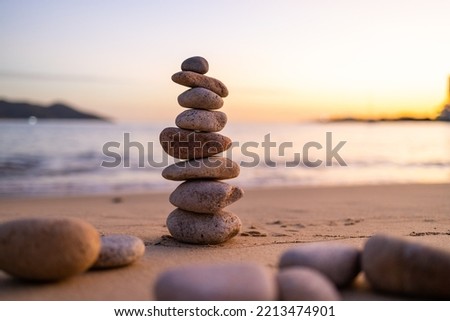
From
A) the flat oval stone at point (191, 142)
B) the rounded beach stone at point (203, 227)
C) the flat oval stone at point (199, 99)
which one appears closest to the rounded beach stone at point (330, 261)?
the rounded beach stone at point (203, 227)

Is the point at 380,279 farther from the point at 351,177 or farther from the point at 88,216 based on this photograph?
the point at 351,177

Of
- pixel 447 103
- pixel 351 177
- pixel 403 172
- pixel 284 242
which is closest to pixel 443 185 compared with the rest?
pixel 447 103

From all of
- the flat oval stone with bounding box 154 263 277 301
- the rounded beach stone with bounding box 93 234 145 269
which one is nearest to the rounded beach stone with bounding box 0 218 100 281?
the rounded beach stone with bounding box 93 234 145 269

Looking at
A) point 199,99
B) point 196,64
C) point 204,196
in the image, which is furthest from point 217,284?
point 196,64

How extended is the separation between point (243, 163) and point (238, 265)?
684 inches

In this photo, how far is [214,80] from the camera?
612cm

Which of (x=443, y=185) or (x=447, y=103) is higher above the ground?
(x=447, y=103)

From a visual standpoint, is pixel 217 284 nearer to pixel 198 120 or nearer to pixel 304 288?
pixel 304 288

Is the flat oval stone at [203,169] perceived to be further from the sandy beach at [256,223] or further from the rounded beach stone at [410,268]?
the rounded beach stone at [410,268]

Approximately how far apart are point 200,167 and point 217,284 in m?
2.90

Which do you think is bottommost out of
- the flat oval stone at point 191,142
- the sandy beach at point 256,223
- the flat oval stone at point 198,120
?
the sandy beach at point 256,223

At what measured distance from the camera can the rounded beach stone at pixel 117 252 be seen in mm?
4285

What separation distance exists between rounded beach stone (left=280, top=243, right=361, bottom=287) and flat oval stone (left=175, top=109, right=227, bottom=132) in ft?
7.82

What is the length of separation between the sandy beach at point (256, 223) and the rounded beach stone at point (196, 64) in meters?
2.07
